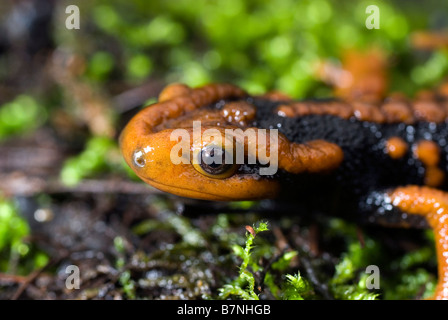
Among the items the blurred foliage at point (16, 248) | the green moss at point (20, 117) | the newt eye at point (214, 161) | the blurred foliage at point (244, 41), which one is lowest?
the blurred foliage at point (16, 248)

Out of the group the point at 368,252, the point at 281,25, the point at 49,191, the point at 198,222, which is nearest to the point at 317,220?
the point at 368,252

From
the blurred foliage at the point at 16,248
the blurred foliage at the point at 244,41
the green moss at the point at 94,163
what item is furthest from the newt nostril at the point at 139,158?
the blurred foliage at the point at 244,41

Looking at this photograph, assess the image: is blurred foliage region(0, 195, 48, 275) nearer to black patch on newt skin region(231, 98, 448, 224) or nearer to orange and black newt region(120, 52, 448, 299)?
orange and black newt region(120, 52, 448, 299)

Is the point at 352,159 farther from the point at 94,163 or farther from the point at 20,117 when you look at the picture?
the point at 20,117

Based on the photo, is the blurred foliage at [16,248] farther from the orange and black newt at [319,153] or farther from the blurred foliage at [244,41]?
the blurred foliage at [244,41]

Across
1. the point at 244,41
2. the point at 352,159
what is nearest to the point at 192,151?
the point at 352,159

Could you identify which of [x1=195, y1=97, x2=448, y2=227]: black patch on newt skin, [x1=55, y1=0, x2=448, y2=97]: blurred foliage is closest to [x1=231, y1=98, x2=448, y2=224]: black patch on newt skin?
[x1=195, y1=97, x2=448, y2=227]: black patch on newt skin
